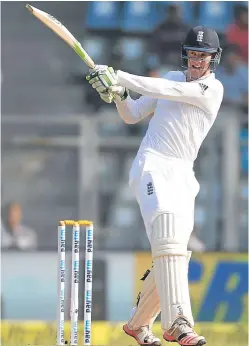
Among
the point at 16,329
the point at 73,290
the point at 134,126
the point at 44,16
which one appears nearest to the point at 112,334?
the point at 16,329

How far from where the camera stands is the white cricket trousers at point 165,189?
520 cm

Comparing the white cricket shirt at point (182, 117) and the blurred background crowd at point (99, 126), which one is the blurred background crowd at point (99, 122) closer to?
the blurred background crowd at point (99, 126)

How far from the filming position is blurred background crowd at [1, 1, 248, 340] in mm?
9594

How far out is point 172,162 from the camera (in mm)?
5309

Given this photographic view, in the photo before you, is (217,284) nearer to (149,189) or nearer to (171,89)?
(149,189)

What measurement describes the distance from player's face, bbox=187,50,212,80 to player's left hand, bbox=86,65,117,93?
390mm

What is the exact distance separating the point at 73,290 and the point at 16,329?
2.03 meters

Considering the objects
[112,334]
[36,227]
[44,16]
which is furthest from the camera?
[36,227]

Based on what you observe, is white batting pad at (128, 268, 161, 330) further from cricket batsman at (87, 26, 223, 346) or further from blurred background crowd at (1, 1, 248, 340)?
blurred background crowd at (1, 1, 248, 340)

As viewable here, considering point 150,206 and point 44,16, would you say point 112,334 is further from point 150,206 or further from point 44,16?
point 44,16

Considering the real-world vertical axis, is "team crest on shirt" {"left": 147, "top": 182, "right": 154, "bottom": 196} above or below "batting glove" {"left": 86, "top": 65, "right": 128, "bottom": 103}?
below

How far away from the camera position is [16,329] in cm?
715

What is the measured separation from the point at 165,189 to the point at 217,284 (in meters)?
3.34

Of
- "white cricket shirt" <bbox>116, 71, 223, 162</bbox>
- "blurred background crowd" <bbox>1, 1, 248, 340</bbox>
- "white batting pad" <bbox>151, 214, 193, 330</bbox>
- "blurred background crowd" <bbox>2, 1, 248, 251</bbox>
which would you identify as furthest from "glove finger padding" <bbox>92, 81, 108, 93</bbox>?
"blurred background crowd" <bbox>2, 1, 248, 251</bbox>
